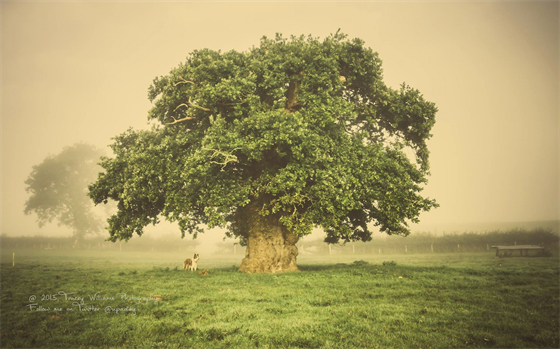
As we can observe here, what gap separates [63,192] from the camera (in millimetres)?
89625

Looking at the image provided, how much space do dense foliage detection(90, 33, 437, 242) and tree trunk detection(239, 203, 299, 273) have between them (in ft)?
2.98

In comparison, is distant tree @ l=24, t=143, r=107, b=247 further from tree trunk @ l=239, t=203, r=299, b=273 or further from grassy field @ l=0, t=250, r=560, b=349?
grassy field @ l=0, t=250, r=560, b=349

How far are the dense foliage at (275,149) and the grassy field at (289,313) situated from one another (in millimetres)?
5380

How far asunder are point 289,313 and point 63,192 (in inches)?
4027

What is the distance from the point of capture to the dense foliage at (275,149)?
20438 millimetres

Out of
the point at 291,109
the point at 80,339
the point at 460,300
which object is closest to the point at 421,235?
the point at 291,109

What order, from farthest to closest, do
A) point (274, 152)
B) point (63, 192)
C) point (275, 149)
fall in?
point (63, 192)
point (274, 152)
point (275, 149)

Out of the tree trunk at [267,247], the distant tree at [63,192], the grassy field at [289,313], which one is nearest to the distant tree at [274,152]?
the tree trunk at [267,247]

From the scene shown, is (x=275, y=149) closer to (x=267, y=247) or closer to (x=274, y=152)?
(x=274, y=152)

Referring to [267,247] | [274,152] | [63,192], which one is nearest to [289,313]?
[267,247]

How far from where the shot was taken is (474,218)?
18900cm

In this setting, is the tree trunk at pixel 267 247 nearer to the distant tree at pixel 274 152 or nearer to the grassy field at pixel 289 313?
the distant tree at pixel 274 152

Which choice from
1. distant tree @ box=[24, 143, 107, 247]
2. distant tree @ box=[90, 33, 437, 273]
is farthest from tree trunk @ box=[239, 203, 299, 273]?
A: distant tree @ box=[24, 143, 107, 247]

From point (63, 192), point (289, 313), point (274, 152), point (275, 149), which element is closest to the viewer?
point (289, 313)
